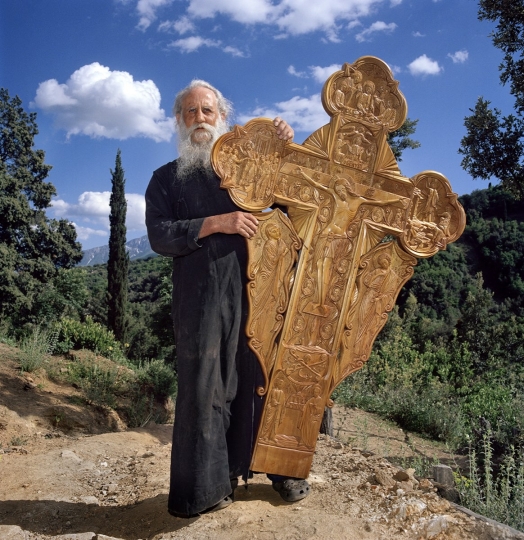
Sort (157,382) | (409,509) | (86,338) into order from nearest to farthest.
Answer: (409,509) → (157,382) → (86,338)

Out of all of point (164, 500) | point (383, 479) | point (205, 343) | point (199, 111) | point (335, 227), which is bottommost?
point (164, 500)

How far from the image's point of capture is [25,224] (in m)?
20.4

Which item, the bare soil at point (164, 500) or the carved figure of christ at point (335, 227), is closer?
the bare soil at point (164, 500)

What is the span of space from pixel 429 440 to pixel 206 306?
19.0 ft

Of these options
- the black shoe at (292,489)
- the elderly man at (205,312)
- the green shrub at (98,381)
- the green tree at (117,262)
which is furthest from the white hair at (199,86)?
the green tree at (117,262)

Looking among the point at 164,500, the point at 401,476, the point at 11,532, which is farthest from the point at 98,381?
the point at 401,476

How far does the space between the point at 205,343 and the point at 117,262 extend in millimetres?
17530

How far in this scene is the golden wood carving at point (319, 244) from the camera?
3.05 m

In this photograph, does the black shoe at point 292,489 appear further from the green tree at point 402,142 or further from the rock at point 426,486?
the green tree at point 402,142

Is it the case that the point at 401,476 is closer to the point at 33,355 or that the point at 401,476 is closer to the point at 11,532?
the point at 11,532

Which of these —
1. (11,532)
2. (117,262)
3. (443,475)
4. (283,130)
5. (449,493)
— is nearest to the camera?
(11,532)

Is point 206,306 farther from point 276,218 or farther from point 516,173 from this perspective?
point 516,173

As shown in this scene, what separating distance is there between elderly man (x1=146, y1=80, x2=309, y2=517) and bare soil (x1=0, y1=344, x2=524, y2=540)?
0.18m

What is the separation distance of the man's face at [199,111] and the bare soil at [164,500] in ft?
7.51
